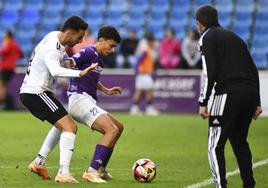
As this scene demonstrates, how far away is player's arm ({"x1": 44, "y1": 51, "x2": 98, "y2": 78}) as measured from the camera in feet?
34.8

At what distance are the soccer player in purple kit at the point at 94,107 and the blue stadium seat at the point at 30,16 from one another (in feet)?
70.9

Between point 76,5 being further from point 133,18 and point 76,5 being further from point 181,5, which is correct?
point 181,5

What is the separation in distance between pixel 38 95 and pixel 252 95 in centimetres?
299

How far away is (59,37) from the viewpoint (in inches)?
444

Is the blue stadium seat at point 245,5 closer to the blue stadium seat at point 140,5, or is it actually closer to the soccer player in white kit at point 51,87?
the blue stadium seat at point 140,5

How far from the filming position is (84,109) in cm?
1141

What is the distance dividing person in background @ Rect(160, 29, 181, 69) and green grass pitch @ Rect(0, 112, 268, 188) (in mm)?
3570

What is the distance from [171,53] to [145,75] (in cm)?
169

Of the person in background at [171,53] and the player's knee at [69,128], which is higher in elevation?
the player's knee at [69,128]

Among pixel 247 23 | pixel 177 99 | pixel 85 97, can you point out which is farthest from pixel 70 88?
pixel 247 23

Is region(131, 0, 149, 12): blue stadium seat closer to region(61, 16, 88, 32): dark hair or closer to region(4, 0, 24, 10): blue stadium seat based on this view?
region(4, 0, 24, 10): blue stadium seat

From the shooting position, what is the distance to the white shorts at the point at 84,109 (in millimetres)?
11398

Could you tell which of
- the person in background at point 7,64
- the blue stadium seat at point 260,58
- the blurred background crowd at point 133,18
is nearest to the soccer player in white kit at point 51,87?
the person in background at point 7,64

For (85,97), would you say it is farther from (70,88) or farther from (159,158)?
(159,158)
